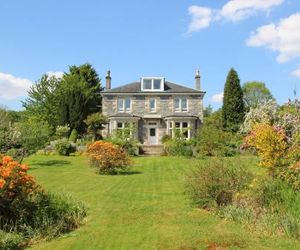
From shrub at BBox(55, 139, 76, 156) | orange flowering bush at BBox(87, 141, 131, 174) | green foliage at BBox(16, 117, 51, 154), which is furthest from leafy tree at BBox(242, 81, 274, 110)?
orange flowering bush at BBox(87, 141, 131, 174)

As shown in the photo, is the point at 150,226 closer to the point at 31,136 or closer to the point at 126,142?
the point at 31,136

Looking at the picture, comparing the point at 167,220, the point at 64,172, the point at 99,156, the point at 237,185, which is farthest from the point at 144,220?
the point at 64,172

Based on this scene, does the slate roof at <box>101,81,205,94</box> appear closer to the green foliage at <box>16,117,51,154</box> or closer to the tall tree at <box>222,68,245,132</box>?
the tall tree at <box>222,68,245,132</box>

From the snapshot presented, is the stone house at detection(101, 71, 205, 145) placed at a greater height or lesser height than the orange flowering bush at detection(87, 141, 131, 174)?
greater

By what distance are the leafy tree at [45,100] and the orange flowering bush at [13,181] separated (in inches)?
1831

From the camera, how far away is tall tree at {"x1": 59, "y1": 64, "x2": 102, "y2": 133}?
4884 cm

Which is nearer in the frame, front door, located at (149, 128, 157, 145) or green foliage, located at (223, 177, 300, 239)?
green foliage, located at (223, 177, 300, 239)

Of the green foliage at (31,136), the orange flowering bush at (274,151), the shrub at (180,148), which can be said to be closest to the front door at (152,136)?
the shrub at (180,148)

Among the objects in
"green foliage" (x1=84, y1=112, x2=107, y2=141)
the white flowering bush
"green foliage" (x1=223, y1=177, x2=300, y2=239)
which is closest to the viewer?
"green foliage" (x1=223, y1=177, x2=300, y2=239)

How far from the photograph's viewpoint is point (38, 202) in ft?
31.3

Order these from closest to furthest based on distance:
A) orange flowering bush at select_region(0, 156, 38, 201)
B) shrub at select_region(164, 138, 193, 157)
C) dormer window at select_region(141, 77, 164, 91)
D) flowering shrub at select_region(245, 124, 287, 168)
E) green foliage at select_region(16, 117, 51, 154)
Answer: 1. orange flowering bush at select_region(0, 156, 38, 201)
2. flowering shrub at select_region(245, 124, 287, 168)
3. green foliage at select_region(16, 117, 51, 154)
4. shrub at select_region(164, 138, 193, 157)
5. dormer window at select_region(141, 77, 164, 91)

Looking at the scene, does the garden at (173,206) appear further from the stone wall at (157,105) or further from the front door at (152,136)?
the stone wall at (157,105)

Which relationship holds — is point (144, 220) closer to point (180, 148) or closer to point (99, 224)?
point (99, 224)

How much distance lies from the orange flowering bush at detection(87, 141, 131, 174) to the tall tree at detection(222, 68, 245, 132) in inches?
1098
